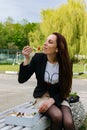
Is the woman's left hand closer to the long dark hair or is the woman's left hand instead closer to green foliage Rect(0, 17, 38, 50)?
the long dark hair

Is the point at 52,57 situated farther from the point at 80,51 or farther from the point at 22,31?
the point at 22,31

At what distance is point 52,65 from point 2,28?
67.5m

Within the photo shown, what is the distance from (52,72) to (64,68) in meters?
0.15

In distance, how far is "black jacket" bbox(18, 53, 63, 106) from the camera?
4.52m

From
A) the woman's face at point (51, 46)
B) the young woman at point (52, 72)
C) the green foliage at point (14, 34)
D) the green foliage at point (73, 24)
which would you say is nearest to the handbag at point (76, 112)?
the young woman at point (52, 72)

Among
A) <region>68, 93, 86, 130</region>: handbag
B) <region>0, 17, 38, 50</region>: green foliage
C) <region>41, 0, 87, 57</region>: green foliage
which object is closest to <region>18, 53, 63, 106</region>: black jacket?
<region>68, 93, 86, 130</region>: handbag

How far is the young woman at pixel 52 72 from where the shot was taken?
446 centimetres

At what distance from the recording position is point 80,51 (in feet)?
112

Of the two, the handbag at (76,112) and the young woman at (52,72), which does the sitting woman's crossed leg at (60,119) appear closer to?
the young woman at (52,72)

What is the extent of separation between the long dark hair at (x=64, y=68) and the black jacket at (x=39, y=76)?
6 centimetres

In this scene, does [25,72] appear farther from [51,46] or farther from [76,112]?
[76,112]

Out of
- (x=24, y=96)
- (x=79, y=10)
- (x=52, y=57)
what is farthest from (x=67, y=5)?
(x=52, y=57)

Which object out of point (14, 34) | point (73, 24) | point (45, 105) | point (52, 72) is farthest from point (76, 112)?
point (14, 34)

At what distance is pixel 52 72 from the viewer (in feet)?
Answer: 15.1
